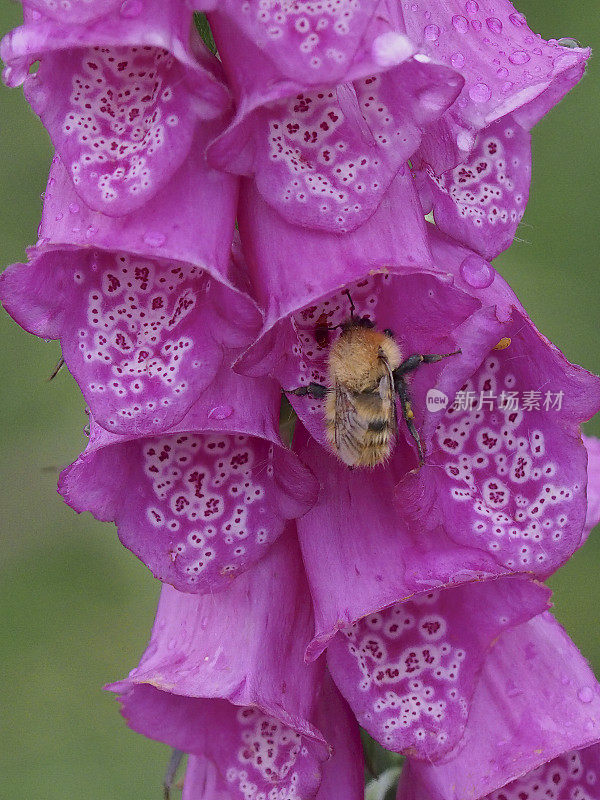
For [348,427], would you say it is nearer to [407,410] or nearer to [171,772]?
[407,410]

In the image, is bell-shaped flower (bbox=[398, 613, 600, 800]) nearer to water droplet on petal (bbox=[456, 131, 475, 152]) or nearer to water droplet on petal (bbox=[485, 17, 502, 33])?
water droplet on petal (bbox=[456, 131, 475, 152])

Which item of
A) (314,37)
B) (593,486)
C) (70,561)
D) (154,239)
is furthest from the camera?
(70,561)

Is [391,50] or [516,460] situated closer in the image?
[391,50]

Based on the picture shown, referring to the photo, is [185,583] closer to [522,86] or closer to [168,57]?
[168,57]

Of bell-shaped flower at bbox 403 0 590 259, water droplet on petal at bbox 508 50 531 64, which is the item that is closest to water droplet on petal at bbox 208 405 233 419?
bell-shaped flower at bbox 403 0 590 259

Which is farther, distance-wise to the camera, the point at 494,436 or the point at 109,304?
the point at 494,436

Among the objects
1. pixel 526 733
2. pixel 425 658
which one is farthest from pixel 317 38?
pixel 526 733

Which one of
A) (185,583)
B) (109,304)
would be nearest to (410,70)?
(109,304)
